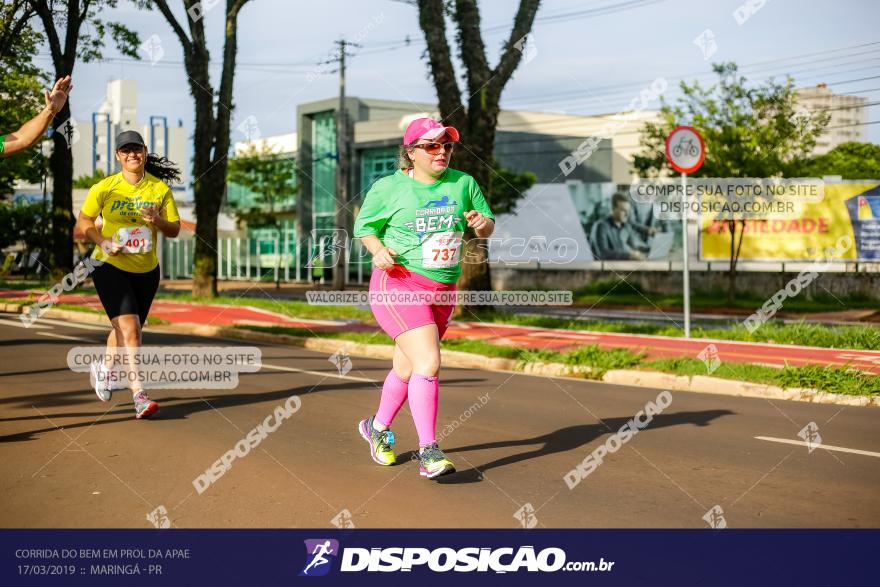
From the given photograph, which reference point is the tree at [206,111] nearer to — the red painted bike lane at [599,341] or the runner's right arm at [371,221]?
the red painted bike lane at [599,341]

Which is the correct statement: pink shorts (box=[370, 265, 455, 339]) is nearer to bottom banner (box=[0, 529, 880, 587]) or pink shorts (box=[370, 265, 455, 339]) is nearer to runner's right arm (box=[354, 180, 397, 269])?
runner's right arm (box=[354, 180, 397, 269])

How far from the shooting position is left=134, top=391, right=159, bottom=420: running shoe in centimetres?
738

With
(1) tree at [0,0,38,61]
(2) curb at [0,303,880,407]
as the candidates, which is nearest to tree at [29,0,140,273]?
(1) tree at [0,0,38,61]

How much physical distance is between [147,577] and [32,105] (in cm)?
3546

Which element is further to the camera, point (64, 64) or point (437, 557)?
point (64, 64)

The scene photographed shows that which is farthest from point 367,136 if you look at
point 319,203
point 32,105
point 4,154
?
point 4,154

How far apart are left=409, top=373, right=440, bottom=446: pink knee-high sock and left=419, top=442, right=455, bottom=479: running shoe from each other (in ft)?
0.18

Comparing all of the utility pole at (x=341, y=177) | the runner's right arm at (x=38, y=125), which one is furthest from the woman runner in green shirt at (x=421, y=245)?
the utility pole at (x=341, y=177)

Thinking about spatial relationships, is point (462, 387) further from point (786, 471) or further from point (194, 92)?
A: point (194, 92)

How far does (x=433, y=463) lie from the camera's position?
5.36 metres

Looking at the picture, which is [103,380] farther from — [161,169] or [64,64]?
[64,64]

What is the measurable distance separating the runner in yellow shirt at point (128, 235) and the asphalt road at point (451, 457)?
2.42 ft

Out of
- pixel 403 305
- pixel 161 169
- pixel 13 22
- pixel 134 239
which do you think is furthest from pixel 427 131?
pixel 13 22

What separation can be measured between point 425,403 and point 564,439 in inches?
70.0
